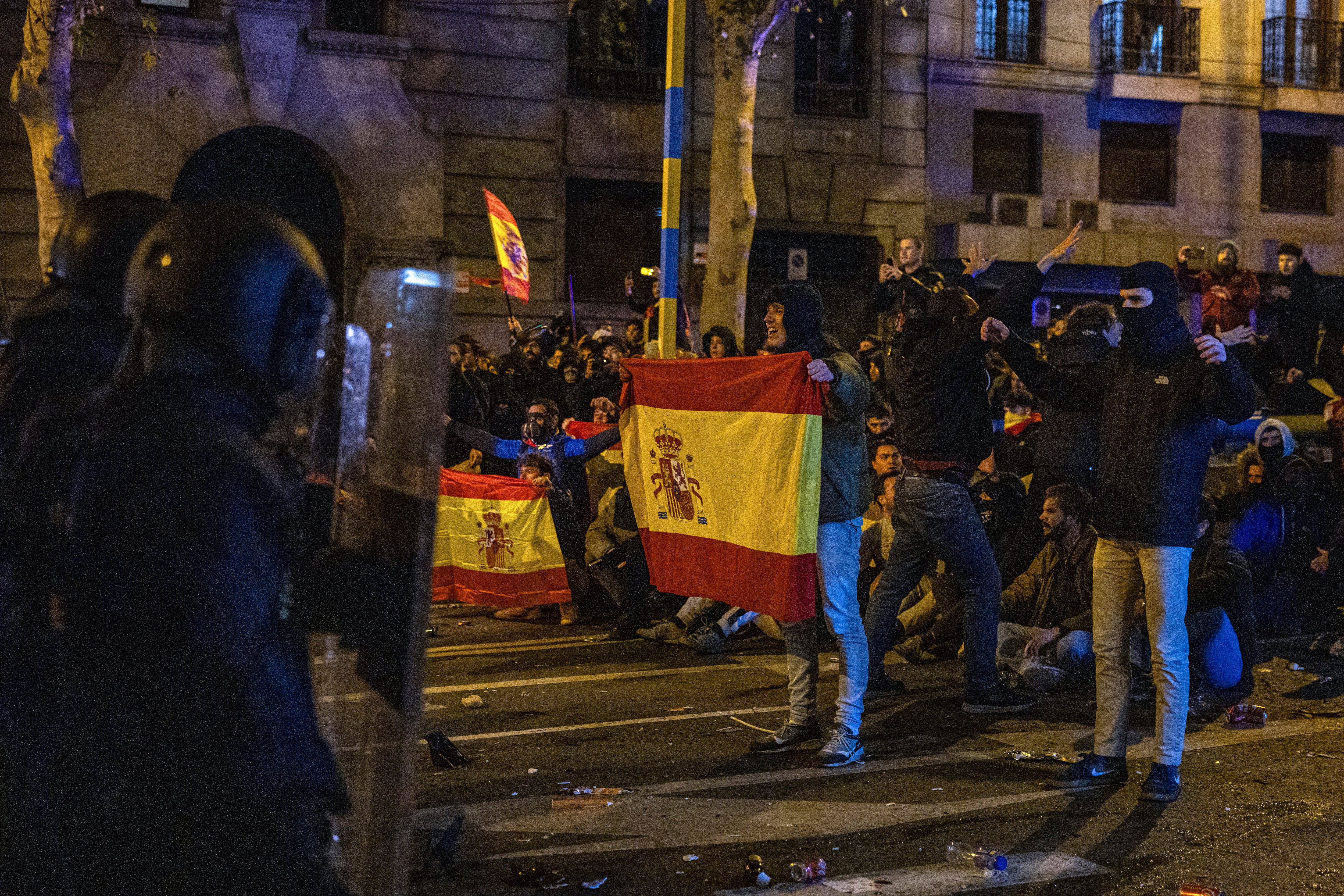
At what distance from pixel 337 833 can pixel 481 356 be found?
12877 mm

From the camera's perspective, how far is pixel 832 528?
22.0 feet

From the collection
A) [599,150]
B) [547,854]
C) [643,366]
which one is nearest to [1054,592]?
[643,366]

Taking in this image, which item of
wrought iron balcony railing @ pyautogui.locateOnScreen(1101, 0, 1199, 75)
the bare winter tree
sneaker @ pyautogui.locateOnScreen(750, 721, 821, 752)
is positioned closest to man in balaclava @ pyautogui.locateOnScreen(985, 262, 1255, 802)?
sneaker @ pyautogui.locateOnScreen(750, 721, 821, 752)

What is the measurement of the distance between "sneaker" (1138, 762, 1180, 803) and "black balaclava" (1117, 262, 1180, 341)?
5.95 ft

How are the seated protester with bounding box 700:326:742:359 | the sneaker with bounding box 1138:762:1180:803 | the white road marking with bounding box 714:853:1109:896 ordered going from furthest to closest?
the seated protester with bounding box 700:326:742:359 → the sneaker with bounding box 1138:762:1180:803 → the white road marking with bounding box 714:853:1109:896

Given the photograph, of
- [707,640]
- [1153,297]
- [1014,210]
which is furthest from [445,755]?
[1014,210]

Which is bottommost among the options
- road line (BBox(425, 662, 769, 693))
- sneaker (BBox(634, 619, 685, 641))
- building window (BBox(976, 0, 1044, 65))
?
road line (BBox(425, 662, 769, 693))

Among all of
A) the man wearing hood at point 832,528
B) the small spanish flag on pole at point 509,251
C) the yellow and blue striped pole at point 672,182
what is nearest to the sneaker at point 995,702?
the man wearing hood at point 832,528

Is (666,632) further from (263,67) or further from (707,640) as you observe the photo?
(263,67)

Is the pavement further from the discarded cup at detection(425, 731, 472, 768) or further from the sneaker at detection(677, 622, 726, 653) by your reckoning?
the sneaker at detection(677, 622, 726, 653)

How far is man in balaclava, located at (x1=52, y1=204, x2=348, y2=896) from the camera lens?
218 centimetres

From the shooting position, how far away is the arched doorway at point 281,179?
20.0 metres

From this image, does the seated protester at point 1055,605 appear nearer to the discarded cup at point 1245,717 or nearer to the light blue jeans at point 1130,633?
the discarded cup at point 1245,717

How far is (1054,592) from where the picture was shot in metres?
8.59
